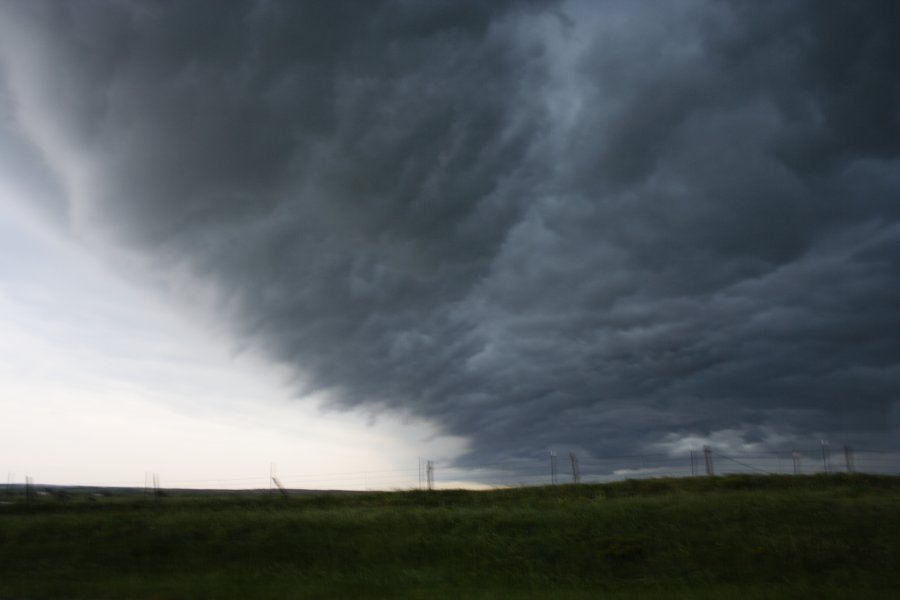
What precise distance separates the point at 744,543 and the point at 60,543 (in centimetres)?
2683

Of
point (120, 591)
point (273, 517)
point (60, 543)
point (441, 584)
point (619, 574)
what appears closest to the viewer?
point (120, 591)

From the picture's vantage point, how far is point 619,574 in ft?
76.1

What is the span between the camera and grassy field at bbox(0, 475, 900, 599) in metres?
20.1

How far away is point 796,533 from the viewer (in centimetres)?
2611

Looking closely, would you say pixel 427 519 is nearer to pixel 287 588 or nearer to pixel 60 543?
pixel 287 588

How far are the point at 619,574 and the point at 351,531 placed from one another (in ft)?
39.3

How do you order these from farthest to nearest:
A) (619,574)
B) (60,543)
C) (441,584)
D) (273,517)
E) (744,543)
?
(273,517) < (60,543) < (744,543) < (619,574) < (441,584)

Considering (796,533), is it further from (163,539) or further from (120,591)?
(163,539)

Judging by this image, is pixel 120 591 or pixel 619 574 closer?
pixel 120 591

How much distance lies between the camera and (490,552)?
25.9m

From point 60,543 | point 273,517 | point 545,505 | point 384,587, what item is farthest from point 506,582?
point 60,543

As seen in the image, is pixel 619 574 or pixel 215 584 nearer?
pixel 215 584

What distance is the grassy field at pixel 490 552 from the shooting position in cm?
2008

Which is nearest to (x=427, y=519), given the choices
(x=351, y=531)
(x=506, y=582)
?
(x=351, y=531)
